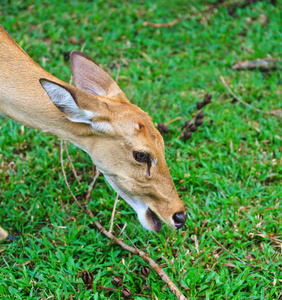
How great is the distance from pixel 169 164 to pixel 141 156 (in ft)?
4.33

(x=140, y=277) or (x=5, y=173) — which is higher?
(x=5, y=173)

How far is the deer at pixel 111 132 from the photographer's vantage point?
9.94ft

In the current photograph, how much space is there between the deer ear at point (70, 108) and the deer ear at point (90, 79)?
50 centimetres

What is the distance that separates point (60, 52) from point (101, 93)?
2.99m

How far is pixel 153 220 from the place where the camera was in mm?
3289

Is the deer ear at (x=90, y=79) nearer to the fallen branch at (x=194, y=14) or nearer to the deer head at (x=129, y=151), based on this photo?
the deer head at (x=129, y=151)

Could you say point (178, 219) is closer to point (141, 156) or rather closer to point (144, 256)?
point (144, 256)

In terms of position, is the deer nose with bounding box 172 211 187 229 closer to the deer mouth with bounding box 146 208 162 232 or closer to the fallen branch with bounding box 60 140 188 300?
the deer mouth with bounding box 146 208 162 232

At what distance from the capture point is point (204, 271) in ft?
11.2

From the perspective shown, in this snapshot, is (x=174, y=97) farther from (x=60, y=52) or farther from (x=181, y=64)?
(x=60, y=52)

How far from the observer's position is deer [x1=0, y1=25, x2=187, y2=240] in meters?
3.03

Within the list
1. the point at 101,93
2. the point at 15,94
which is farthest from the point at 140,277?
the point at 15,94

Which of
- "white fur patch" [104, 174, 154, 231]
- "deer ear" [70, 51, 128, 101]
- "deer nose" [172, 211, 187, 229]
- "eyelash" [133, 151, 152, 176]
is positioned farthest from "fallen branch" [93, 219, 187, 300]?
"deer ear" [70, 51, 128, 101]

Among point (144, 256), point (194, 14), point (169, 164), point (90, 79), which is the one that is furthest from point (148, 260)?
point (194, 14)
